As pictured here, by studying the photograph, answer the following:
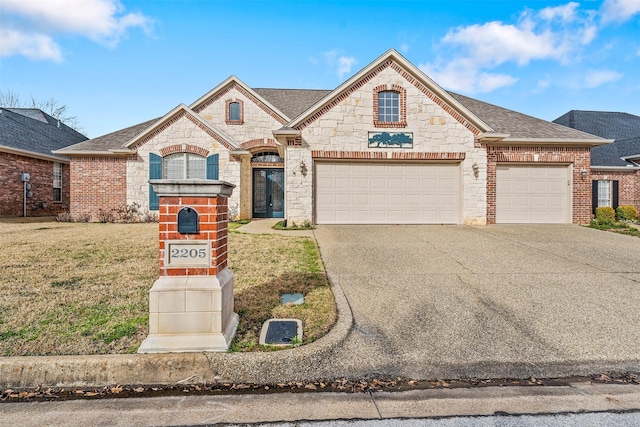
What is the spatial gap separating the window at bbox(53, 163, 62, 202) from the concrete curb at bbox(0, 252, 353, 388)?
19.8 meters

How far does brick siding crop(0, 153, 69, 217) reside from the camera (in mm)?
15966

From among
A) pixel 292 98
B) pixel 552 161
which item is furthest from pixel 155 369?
pixel 292 98

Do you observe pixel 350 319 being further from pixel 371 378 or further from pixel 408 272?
pixel 408 272

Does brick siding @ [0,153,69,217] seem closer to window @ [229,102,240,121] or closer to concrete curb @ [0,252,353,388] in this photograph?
window @ [229,102,240,121]

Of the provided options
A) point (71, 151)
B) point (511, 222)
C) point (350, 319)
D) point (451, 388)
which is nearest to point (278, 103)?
point (71, 151)

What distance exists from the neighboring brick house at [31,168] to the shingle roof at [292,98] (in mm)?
10815

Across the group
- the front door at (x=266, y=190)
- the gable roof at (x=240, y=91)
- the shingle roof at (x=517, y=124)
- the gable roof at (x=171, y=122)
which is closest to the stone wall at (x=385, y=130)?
the shingle roof at (x=517, y=124)

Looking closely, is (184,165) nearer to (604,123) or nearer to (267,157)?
(267,157)

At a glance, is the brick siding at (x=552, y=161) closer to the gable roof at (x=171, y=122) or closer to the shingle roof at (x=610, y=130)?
the shingle roof at (x=610, y=130)

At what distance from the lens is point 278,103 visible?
1923 cm

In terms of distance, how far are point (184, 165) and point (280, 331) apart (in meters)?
12.7

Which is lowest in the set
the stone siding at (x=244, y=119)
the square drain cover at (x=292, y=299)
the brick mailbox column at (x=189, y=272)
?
the square drain cover at (x=292, y=299)

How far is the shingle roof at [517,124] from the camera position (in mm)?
Result: 13055

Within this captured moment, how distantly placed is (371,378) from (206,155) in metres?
13.5
